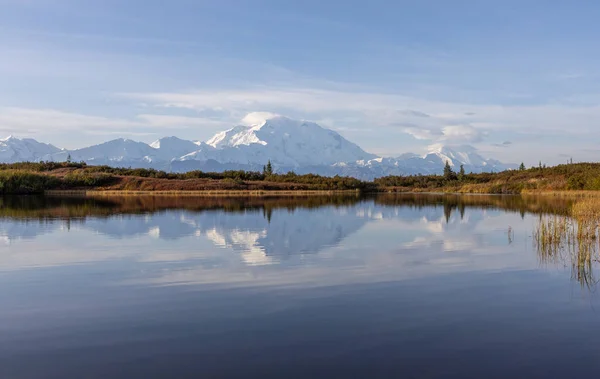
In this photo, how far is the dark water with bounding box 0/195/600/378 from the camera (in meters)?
8.23

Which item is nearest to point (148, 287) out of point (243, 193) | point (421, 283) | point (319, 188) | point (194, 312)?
point (194, 312)

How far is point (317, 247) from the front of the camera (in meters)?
21.9

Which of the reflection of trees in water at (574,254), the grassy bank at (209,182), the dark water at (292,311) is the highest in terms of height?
the grassy bank at (209,182)

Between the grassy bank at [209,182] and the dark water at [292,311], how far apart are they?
223 ft

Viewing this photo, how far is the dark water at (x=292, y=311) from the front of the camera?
8234 mm

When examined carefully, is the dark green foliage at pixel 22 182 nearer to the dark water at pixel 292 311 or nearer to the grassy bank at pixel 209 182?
the grassy bank at pixel 209 182

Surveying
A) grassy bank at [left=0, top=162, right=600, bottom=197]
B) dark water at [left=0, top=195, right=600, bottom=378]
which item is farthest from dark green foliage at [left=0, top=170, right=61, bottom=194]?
dark water at [left=0, top=195, right=600, bottom=378]

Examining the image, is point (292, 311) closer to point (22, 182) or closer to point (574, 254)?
point (574, 254)

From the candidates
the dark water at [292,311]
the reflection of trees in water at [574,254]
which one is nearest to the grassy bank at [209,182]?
the reflection of trees in water at [574,254]

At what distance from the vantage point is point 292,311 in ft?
36.8

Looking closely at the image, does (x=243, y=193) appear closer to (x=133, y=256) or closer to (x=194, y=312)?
(x=133, y=256)

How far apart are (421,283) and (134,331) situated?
771 centimetres

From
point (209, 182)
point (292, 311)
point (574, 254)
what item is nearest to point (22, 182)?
point (209, 182)

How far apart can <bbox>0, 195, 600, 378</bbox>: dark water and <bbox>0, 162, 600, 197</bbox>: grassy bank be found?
2675 inches
